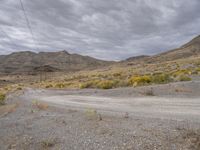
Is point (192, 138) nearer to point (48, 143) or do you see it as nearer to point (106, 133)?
point (106, 133)

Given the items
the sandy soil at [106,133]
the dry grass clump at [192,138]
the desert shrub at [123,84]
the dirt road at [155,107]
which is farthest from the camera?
the desert shrub at [123,84]

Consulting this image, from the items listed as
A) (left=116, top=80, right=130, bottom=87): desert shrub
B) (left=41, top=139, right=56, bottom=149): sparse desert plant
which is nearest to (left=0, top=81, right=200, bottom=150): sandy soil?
(left=41, top=139, right=56, bottom=149): sparse desert plant

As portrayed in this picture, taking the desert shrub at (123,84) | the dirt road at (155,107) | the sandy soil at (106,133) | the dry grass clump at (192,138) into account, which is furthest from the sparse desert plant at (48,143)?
the desert shrub at (123,84)

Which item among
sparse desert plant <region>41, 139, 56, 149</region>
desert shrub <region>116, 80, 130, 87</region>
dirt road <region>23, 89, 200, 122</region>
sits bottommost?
sparse desert plant <region>41, 139, 56, 149</region>

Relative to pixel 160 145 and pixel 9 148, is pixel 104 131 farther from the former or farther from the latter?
pixel 9 148

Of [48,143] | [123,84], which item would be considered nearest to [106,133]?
[48,143]

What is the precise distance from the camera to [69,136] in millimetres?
7719

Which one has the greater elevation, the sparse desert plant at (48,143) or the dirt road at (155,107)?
the dirt road at (155,107)

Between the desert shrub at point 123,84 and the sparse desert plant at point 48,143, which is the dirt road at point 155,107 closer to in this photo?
the sparse desert plant at point 48,143

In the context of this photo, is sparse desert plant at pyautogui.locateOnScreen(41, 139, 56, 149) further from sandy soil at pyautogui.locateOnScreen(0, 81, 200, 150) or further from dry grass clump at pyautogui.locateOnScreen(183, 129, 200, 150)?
dry grass clump at pyautogui.locateOnScreen(183, 129, 200, 150)

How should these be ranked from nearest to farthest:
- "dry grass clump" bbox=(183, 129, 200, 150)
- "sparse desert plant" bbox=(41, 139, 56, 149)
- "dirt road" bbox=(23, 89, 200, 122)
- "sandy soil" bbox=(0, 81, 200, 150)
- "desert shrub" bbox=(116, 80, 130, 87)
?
1. "dry grass clump" bbox=(183, 129, 200, 150)
2. "sandy soil" bbox=(0, 81, 200, 150)
3. "sparse desert plant" bbox=(41, 139, 56, 149)
4. "dirt road" bbox=(23, 89, 200, 122)
5. "desert shrub" bbox=(116, 80, 130, 87)

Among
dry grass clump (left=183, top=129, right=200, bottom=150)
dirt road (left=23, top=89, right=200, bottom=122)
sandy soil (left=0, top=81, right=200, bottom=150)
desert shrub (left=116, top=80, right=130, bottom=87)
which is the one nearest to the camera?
dry grass clump (left=183, top=129, right=200, bottom=150)

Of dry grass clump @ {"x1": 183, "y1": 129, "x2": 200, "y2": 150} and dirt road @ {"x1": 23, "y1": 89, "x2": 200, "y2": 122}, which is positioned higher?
dirt road @ {"x1": 23, "y1": 89, "x2": 200, "y2": 122}

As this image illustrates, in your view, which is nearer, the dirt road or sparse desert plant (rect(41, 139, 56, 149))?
sparse desert plant (rect(41, 139, 56, 149))
